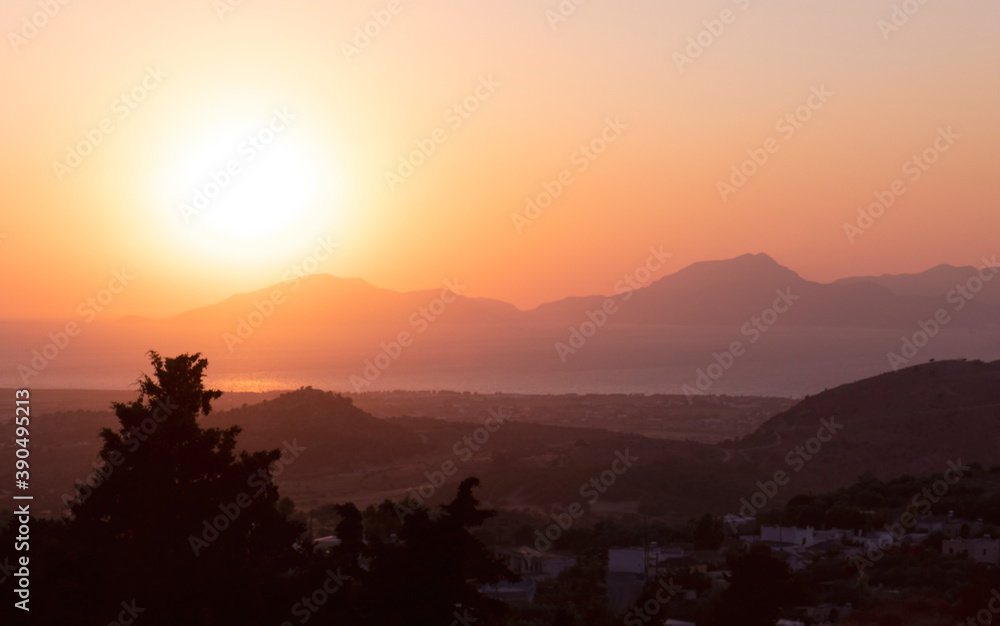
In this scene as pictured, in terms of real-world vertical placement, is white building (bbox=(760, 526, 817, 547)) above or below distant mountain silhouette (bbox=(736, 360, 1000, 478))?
below

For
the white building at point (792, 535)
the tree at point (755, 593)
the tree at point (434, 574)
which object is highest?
the tree at point (434, 574)

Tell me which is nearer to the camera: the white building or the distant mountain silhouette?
the white building

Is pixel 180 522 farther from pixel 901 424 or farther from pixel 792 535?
pixel 901 424

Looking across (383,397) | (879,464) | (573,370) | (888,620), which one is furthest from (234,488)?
(573,370)

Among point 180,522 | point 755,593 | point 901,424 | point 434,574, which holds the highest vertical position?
point 901,424

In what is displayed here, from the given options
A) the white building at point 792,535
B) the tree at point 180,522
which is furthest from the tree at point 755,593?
the white building at point 792,535

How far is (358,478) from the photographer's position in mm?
48781

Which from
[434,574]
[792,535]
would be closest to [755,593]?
[434,574]

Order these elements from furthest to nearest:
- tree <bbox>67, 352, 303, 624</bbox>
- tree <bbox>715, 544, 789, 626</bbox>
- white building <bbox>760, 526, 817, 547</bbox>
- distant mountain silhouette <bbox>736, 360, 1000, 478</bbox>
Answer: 1. distant mountain silhouette <bbox>736, 360, 1000, 478</bbox>
2. white building <bbox>760, 526, 817, 547</bbox>
3. tree <bbox>715, 544, 789, 626</bbox>
4. tree <bbox>67, 352, 303, 624</bbox>

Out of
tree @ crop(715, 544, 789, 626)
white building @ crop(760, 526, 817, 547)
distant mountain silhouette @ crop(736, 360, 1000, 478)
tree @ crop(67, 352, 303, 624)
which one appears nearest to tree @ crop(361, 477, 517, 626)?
tree @ crop(67, 352, 303, 624)

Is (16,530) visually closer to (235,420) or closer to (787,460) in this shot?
(787,460)

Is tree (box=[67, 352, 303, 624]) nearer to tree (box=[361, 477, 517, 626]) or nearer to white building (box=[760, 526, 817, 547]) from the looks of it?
tree (box=[361, 477, 517, 626])

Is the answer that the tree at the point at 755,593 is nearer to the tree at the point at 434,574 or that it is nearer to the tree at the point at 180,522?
the tree at the point at 434,574

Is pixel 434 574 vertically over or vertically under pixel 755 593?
over
